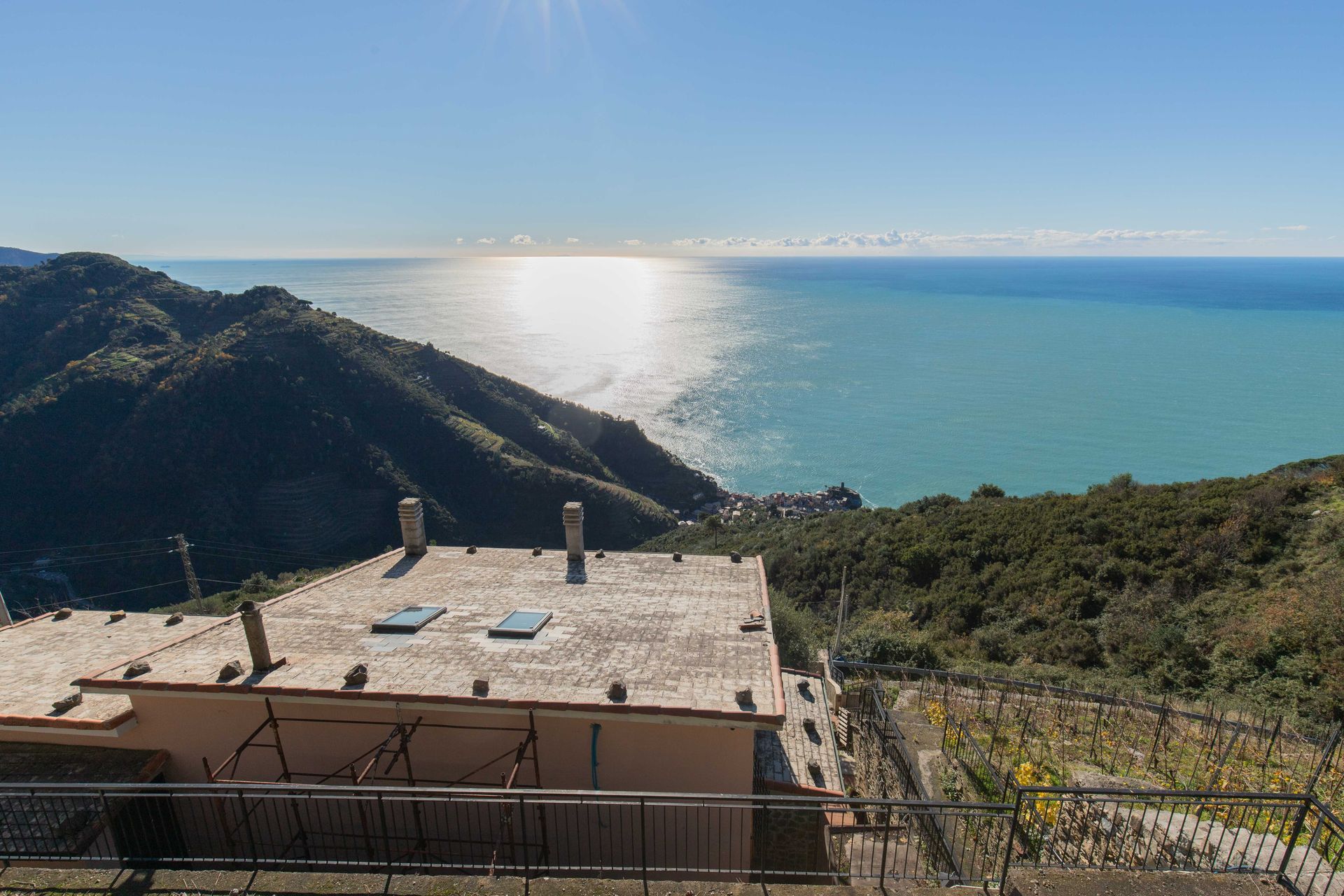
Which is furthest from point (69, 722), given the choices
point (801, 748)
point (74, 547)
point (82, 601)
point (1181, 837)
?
point (74, 547)

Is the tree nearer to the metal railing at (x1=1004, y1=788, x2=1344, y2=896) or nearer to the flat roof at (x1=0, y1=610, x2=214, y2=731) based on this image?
the flat roof at (x1=0, y1=610, x2=214, y2=731)

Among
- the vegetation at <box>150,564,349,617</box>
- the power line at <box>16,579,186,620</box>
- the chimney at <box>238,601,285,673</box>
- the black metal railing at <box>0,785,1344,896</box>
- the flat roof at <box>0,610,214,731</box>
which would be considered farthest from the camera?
the power line at <box>16,579,186,620</box>

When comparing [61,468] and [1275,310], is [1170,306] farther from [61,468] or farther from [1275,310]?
[61,468]

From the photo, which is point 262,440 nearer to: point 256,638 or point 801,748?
point 256,638

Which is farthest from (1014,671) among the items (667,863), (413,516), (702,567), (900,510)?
(900,510)

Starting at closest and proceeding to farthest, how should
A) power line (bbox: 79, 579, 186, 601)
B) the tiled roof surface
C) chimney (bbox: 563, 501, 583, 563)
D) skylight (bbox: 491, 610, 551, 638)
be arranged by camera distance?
the tiled roof surface, skylight (bbox: 491, 610, 551, 638), chimney (bbox: 563, 501, 583, 563), power line (bbox: 79, 579, 186, 601)

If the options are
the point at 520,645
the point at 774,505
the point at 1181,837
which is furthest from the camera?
the point at 774,505

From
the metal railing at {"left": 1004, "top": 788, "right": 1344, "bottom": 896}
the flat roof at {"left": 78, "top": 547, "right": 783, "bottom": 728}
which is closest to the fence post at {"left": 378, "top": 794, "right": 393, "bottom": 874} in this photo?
the flat roof at {"left": 78, "top": 547, "right": 783, "bottom": 728}
